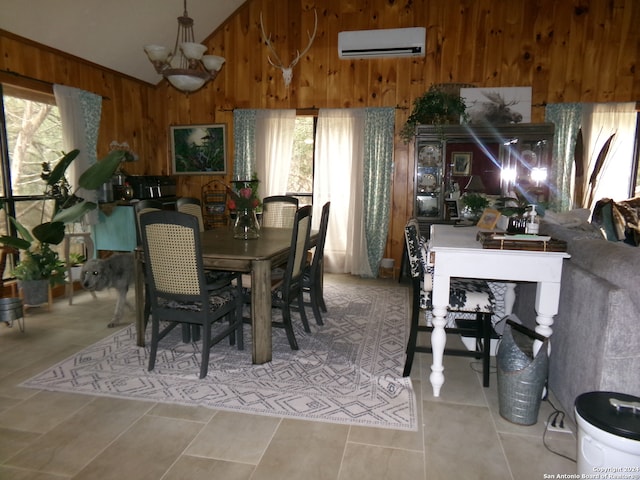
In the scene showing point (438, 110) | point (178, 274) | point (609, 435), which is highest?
point (438, 110)

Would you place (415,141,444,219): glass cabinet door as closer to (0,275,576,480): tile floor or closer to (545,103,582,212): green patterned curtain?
(545,103,582,212): green patterned curtain

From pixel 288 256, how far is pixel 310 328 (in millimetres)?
798

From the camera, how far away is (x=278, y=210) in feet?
14.5

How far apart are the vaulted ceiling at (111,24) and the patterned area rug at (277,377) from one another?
2874 millimetres

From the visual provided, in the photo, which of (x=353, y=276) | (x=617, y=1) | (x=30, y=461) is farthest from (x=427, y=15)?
(x=30, y=461)

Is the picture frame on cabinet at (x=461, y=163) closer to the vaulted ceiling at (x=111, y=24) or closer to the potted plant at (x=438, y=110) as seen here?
the potted plant at (x=438, y=110)

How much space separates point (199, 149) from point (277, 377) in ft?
13.2

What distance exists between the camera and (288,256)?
9.80ft

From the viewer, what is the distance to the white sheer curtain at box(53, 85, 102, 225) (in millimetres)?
4344

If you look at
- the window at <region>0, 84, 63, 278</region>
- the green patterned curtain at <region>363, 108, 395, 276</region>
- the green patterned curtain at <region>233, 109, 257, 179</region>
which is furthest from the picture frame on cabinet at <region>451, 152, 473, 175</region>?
the window at <region>0, 84, 63, 278</region>

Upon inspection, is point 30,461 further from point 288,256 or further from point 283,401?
point 288,256

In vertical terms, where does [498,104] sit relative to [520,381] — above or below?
above

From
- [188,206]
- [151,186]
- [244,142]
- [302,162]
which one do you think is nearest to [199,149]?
[244,142]

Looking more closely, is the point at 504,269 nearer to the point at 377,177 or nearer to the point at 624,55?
the point at 377,177
